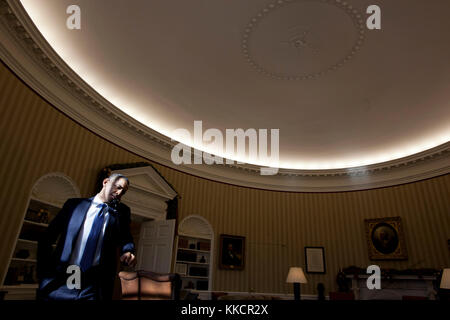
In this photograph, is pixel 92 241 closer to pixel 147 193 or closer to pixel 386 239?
pixel 147 193

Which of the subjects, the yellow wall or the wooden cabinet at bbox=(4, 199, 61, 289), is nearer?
the wooden cabinet at bbox=(4, 199, 61, 289)

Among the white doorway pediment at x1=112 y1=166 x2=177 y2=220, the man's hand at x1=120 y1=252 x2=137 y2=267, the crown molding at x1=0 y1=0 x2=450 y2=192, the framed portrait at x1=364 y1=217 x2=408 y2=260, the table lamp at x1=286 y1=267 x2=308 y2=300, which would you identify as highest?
the crown molding at x1=0 y1=0 x2=450 y2=192

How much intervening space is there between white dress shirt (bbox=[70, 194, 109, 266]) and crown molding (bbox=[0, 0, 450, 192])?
13.6ft

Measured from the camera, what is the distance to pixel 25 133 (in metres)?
4.90

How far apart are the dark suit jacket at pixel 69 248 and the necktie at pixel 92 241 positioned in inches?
1.9

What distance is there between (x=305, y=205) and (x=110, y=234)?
28.2 ft

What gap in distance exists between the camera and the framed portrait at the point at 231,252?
8.38 metres

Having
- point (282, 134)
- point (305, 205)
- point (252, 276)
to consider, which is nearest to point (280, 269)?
point (252, 276)

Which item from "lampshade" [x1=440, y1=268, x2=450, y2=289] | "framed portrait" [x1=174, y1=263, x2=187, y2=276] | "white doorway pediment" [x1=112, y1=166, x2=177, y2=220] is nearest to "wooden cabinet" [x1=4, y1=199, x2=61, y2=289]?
"white doorway pediment" [x1=112, y1=166, x2=177, y2=220]

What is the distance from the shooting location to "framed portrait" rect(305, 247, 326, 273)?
882cm

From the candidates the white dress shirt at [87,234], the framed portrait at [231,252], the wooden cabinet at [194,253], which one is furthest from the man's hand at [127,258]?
the framed portrait at [231,252]
